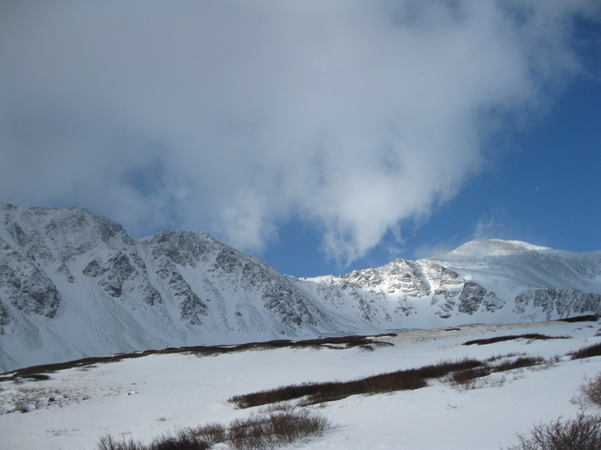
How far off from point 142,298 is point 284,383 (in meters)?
107

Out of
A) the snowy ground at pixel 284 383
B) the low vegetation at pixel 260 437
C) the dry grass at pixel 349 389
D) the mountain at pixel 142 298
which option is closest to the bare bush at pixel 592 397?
→ the snowy ground at pixel 284 383

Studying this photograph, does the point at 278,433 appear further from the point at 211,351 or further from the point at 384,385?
the point at 211,351

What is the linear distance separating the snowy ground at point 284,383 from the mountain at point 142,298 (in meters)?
63.6

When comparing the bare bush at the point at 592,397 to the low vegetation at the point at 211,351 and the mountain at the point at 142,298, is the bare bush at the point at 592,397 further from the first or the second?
the mountain at the point at 142,298

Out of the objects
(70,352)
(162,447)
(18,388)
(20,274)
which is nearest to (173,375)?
(18,388)

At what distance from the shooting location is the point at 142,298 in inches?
4412

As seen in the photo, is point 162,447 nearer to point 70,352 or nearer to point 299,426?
point 299,426

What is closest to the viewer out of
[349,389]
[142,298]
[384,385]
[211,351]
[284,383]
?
[384,385]

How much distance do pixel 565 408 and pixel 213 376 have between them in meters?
23.1

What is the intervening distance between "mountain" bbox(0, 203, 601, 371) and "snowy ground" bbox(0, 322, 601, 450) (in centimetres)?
6361

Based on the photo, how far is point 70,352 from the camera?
75188 mm

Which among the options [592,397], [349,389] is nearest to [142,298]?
[349,389]

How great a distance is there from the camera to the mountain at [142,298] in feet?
269

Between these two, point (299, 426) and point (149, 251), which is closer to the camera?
point (299, 426)
